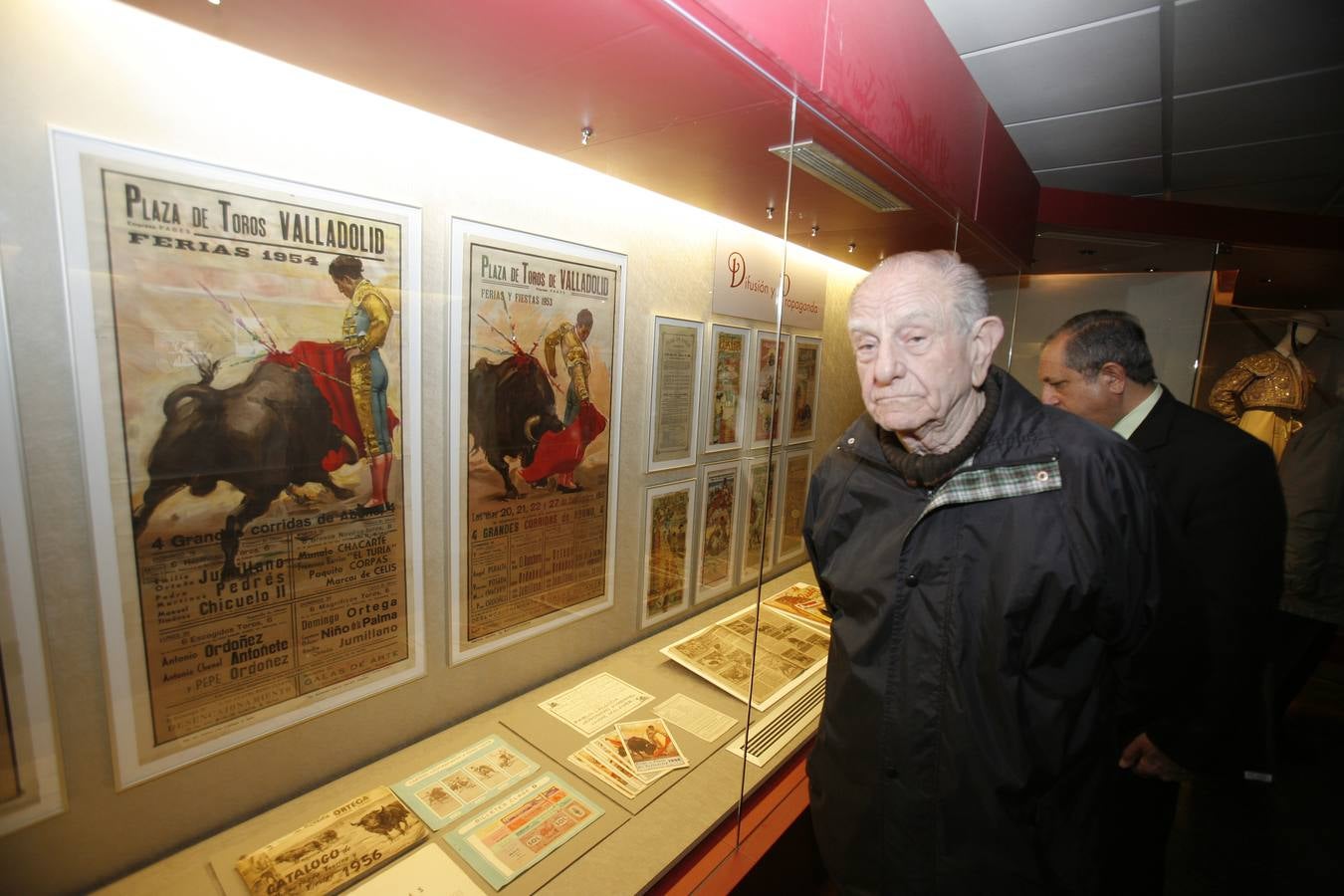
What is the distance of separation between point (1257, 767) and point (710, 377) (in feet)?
10.3

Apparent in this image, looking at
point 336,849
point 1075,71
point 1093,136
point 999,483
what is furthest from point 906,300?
point 1093,136

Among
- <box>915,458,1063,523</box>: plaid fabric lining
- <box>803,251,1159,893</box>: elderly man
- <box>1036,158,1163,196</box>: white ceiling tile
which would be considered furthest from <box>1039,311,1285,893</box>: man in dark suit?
<box>1036,158,1163,196</box>: white ceiling tile

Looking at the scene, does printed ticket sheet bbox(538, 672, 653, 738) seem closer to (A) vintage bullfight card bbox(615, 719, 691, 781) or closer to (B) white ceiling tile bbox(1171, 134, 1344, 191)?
(A) vintage bullfight card bbox(615, 719, 691, 781)

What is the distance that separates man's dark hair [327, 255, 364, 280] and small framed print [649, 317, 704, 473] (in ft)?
2.96

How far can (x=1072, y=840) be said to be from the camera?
103cm

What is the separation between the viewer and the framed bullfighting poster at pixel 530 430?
4.58ft

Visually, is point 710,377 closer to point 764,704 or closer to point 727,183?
point 727,183

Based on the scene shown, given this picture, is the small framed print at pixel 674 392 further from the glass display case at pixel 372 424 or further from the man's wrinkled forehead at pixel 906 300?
the man's wrinkled forehead at pixel 906 300

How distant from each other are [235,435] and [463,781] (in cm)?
89

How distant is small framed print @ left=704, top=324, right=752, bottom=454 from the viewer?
6.78 feet

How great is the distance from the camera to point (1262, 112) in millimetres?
2607

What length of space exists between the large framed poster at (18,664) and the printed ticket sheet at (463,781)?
1.90 feet

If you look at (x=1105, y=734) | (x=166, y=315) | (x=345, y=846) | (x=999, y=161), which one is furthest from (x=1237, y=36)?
(x=345, y=846)

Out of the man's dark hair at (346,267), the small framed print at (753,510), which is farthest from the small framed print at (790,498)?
the man's dark hair at (346,267)
